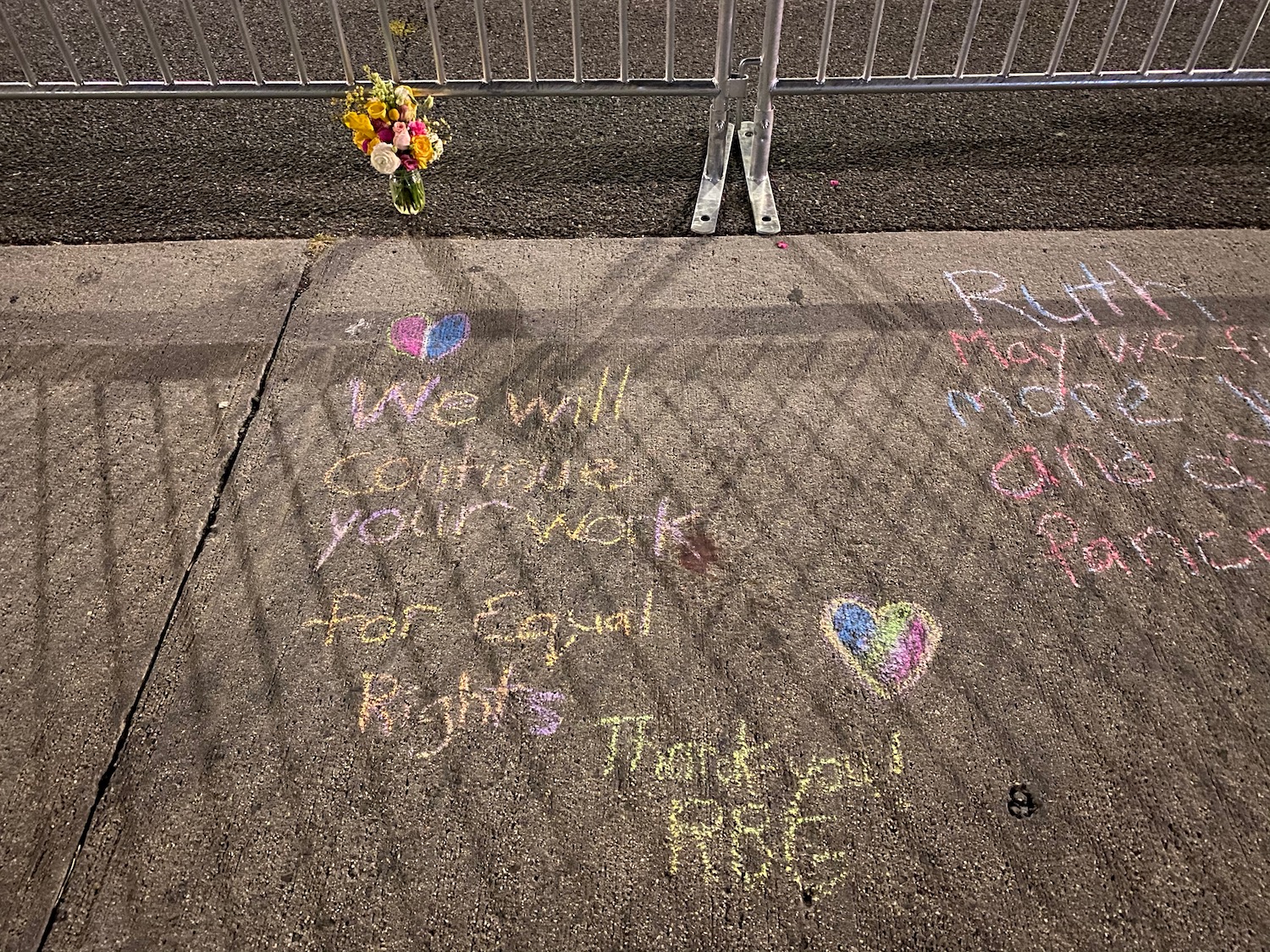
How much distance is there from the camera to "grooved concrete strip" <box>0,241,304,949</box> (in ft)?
7.20

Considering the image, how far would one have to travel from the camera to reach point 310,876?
203 centimetres

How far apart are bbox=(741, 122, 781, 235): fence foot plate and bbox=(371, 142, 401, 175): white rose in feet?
5.65

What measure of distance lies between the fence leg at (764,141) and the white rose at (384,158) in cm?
172

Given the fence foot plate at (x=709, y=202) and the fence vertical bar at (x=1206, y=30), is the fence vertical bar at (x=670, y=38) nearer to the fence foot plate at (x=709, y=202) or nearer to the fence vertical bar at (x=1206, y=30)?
the fence foot plate at (x=709, y=202)

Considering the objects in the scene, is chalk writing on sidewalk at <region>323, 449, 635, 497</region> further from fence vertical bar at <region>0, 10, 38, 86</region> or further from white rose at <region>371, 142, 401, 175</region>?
fence vertical bar at <region>0, 10, 38, 86</region>

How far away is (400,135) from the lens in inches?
136

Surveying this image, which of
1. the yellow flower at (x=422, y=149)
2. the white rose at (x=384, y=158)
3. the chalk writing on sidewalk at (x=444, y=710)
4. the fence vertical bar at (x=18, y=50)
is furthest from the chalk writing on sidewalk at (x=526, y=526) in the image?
the fence vertical bar at (x=18, y=50)

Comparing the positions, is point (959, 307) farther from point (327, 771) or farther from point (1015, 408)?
point (327, 771)

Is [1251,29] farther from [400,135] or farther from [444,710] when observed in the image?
[444,710]

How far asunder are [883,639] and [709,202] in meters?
2.49

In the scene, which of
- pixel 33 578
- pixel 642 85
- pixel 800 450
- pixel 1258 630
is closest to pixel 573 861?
pixel 800 450

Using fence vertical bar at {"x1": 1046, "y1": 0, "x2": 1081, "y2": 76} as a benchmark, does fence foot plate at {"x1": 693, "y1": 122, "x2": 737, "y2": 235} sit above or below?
below

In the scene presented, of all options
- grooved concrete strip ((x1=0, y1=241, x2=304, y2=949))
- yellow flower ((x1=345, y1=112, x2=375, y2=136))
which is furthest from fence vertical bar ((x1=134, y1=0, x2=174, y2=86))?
yellow flower ((x1=345, y1=112, x2=375, y2=136))

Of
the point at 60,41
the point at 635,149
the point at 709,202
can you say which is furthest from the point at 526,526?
the point at 60,41
